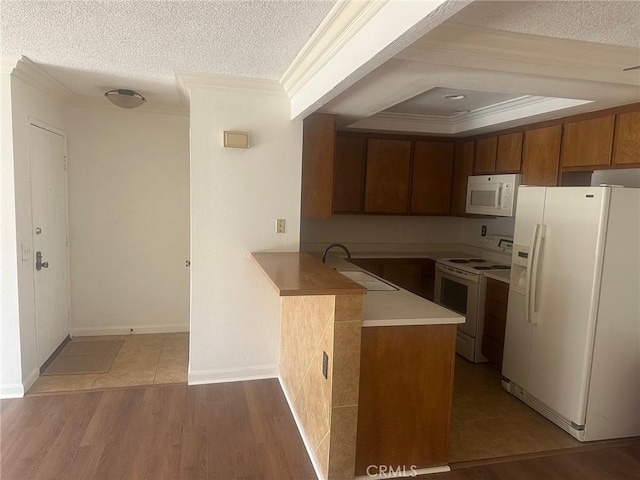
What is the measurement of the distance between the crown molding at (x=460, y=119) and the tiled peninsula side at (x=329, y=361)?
2246 millimetres

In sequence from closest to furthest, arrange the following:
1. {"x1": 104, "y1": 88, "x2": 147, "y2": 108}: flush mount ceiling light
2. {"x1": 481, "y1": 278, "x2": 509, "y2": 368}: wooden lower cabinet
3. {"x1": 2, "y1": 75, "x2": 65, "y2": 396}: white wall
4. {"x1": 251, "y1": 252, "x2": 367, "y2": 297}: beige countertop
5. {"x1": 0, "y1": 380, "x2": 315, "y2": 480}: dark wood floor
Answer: {"x1": 251, "y1": 252, "x2": 367, "y2": 297}: beige countertop < {"x1": 0, "y1": 380, "x2": 315, "y2": 480}: dark wood floor < {"x1": 2, "y1": 75, "x2": 65, "y2": 396}: white wall < {"x1": 104, "y1": 88, "x2": 147, "y2": 108}: flush mount ceiling light < {"x1": 481, "y1": 278, "x2": 509, "y2": 368}: wooden lower cabinet

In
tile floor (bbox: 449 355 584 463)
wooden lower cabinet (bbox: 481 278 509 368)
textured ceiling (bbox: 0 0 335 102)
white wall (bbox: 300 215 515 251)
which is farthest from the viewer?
white wall (bbox: 300 215 515 251)

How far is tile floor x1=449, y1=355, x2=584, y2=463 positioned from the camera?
266 cm

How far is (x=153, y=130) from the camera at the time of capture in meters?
4.23

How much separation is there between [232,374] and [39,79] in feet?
8.80

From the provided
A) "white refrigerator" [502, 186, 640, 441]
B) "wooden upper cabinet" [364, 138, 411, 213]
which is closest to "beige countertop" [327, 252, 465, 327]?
"white refrigerator" [502, 186, 640, 441]

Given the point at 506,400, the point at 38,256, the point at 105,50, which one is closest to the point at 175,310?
the point at 38,256

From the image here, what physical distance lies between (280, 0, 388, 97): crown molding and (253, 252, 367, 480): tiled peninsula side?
1201 millimetres

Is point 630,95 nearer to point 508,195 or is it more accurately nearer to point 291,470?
point 508,195

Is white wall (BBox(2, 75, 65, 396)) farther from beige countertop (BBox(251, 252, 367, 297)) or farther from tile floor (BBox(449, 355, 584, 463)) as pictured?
tile floor (BBox(449, 355, 584, 463))

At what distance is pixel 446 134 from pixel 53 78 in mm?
3705

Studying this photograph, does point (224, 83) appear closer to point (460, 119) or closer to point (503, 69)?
point (503, 69)

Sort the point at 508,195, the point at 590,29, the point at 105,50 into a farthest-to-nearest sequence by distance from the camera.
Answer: the point at 508,195
the point at 105,50
the point at 590,29

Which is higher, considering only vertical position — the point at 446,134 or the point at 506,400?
the point at 446,134
